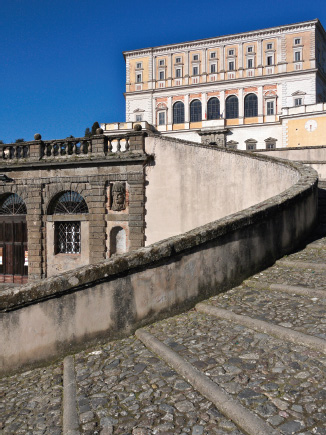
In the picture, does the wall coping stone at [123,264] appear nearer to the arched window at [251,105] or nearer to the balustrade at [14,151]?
the balustrade at [14,151]

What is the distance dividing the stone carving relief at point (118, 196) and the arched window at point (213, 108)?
32.1 metres

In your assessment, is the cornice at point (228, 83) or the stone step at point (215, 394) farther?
the cornice at point (228, 83)

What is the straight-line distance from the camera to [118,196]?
1369cm

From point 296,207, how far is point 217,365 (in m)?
4.19

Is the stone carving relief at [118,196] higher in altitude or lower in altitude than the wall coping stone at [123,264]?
higher

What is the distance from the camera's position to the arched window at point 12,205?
1552 centimetres

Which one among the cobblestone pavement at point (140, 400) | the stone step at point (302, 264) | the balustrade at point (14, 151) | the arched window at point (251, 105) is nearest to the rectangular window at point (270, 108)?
the arched window at point (251, 105)

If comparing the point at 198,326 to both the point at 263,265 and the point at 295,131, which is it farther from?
the point at 295,131

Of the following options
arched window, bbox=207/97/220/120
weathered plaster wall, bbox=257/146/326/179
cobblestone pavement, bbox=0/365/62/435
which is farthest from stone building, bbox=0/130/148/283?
arched window, bbox=207/97/220/120

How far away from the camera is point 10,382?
415 centimetres

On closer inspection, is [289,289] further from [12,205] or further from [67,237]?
[12,205]

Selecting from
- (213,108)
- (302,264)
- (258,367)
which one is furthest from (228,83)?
(258,367)

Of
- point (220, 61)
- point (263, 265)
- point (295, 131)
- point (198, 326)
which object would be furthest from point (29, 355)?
point (220, 61)

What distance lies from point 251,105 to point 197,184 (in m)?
32.8
